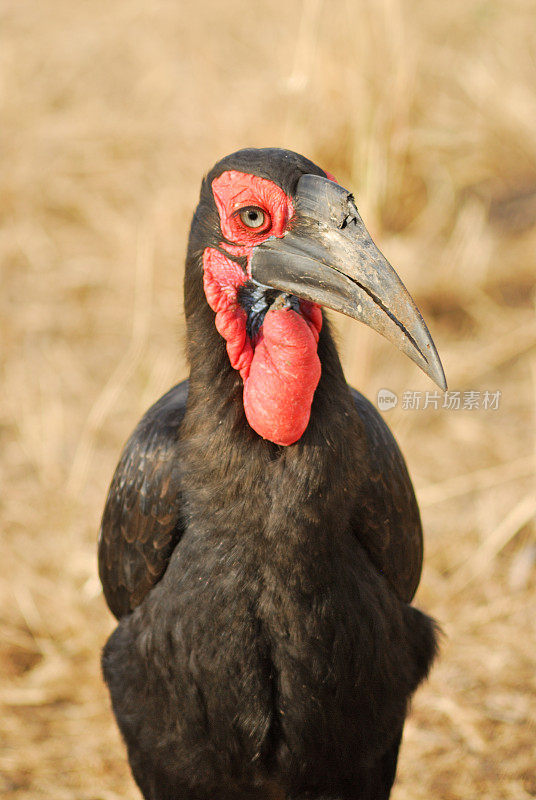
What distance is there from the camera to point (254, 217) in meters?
2.25

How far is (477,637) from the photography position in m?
4.32

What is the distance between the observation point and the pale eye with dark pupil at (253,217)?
224 cm

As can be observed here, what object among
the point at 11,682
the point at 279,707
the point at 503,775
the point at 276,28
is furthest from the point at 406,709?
the point at 276,28

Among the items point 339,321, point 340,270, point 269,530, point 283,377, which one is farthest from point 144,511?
point 339,321

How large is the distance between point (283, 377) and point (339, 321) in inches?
130

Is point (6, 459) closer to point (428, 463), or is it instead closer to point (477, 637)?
point (428, 463)

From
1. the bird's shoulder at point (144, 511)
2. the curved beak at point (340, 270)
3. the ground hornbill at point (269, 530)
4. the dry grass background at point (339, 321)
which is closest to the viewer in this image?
the curved beak at point (340, 270)

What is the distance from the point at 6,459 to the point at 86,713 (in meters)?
1.89

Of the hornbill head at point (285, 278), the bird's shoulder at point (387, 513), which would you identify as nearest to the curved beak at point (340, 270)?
the hornbill head at point (285, 278)

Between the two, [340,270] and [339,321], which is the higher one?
[339,321]

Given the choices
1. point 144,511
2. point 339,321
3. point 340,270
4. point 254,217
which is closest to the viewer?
point 340,270

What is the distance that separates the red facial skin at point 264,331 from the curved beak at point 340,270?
0.18ft

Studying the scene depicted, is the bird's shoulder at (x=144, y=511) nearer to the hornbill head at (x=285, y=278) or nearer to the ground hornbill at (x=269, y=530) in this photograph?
the ground hornbill at (x=269, y=530)

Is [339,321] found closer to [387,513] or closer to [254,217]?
[387,513]
